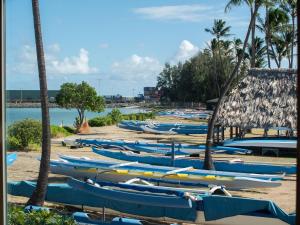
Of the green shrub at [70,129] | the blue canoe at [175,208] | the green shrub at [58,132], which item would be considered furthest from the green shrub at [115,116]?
the blue canoe at [175,208]

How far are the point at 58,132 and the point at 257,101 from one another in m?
5.60

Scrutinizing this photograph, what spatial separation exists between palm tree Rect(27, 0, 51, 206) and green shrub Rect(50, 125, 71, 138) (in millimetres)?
8880

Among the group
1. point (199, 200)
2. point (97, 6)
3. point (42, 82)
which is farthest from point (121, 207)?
point (97, 6)

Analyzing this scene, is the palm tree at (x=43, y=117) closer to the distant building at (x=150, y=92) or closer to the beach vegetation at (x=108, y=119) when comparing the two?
the distant building at (x=150, y=92)

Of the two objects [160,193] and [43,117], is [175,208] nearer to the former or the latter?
[160,193]

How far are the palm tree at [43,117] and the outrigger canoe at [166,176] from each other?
1.46 meters

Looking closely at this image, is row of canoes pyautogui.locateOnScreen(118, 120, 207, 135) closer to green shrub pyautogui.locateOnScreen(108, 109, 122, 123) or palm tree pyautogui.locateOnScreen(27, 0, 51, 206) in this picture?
green shrub pyautogui.locateOnScreen(108, 109, 122, 123)

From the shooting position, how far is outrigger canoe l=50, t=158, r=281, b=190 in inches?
212

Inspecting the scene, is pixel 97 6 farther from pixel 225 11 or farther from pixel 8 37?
pixel 8 37

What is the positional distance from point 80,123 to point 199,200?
11.9 m

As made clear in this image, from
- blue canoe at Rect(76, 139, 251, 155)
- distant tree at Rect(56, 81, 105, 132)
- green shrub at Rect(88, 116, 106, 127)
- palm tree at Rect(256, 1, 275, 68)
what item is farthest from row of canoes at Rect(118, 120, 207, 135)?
palm tree at Rect(256, 1, 275, 68)

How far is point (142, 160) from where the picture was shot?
7.59 metres

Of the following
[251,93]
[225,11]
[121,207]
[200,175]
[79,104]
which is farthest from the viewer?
[79,104]

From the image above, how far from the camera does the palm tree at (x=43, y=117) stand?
126 inches
